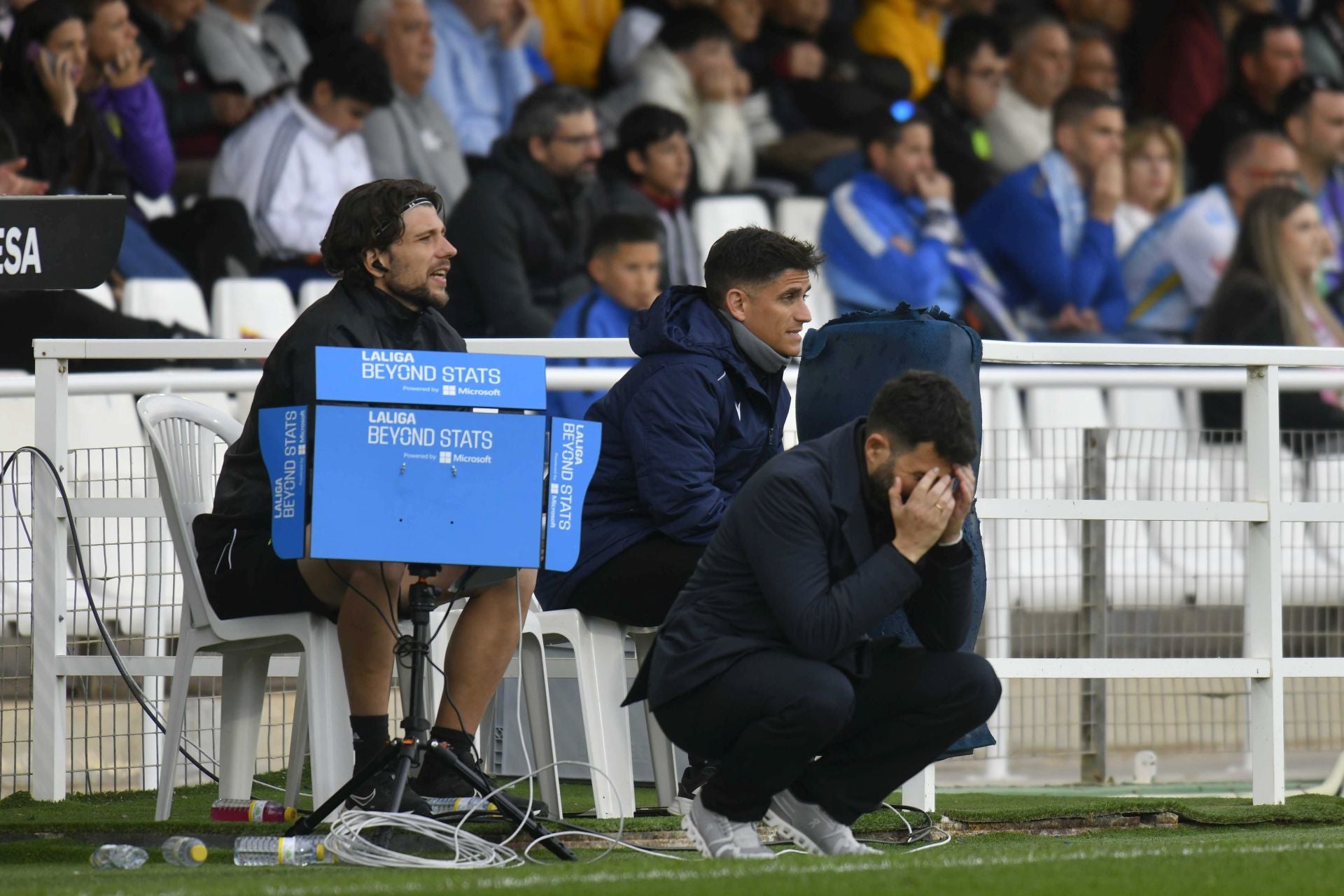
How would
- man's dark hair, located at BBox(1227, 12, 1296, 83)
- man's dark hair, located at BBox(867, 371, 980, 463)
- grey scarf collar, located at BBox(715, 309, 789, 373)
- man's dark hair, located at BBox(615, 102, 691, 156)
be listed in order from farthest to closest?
man's dark hair, located at BBox(1227, 12, 1296, 83) → man's dark hair, located at BBox(615, 102, 691, 156) → grey scarf collar, located at BBox(715, 309, 789, 373) → man's dark hair, located at BBox(867, 371, 980, 463)

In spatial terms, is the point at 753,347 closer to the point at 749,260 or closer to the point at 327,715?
the point at 749,260

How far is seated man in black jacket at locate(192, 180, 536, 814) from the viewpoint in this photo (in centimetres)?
446

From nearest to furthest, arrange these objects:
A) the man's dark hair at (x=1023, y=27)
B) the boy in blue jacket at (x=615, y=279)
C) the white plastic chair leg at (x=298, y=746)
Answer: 1. the white plastic chair leg at (x=298, y=746)
2. the boy in blue jacket at (x=615, y=279)
3. the man's dark hair at (x=1023, y=27)

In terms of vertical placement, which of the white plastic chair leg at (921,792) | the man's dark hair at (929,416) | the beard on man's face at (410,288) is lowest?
the white plastic chair leg at (921,792)

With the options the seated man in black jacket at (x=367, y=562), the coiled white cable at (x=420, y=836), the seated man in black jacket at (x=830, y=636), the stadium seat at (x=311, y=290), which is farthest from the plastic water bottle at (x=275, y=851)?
the stadium seat at (x=311, y=290)

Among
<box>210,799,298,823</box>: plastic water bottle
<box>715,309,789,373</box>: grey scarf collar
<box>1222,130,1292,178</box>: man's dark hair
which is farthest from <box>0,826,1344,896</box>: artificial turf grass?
<box>1222,130,1292,178</box>: man's dark hair

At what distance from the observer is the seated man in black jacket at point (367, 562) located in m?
4.46

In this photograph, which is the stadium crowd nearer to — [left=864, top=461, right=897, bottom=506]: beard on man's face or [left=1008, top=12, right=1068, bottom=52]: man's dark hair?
[left=1008, top=12, right=1068, bottom=52]: man's dark hair

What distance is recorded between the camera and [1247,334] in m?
11.7

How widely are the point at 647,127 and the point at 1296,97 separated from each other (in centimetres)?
460

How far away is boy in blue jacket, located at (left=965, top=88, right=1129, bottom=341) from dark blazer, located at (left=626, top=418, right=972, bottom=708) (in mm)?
7489

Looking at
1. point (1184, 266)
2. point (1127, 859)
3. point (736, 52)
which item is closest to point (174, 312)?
point (736, 52)

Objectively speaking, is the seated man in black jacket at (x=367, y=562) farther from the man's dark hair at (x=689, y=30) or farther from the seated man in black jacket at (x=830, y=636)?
the man's dark hair at (x=689, y=30)

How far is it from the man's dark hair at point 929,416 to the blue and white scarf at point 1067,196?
7958 millimetres
